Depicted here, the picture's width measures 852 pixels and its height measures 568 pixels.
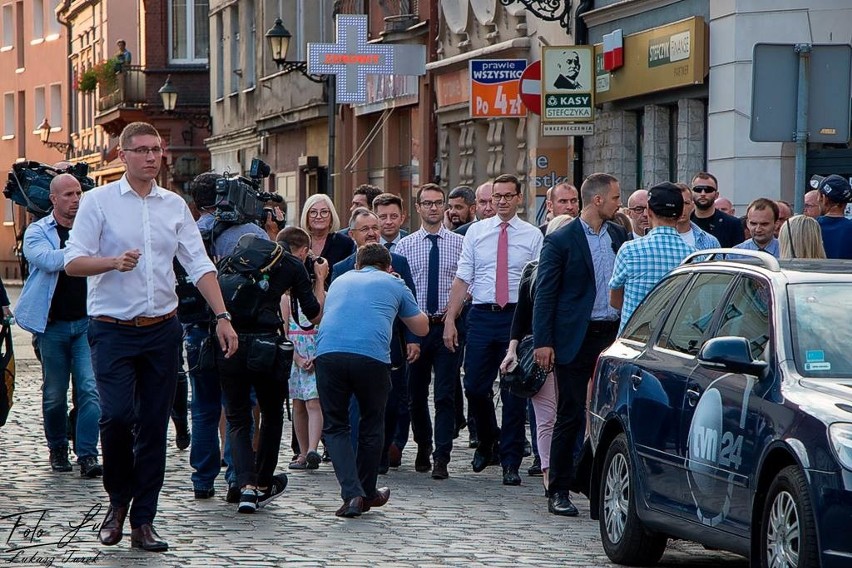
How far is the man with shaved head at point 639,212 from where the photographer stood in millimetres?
14555

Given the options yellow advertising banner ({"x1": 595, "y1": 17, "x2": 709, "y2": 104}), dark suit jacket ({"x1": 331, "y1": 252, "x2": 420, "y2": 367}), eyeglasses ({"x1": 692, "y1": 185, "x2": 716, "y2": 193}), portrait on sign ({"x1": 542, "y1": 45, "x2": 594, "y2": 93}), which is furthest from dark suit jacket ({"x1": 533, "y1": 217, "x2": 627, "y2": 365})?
portrait on sign ({"x1": 542, "y1": 45, "x2": 594, "y2": 93})

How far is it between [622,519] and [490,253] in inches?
170

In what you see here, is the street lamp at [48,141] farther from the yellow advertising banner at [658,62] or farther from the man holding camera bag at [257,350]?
the man holding camera bag at [257,350]

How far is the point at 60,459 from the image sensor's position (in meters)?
13.0

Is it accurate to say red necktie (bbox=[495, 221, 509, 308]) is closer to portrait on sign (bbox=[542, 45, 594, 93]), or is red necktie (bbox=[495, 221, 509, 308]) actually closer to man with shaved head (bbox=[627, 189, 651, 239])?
man with shaved head (bbox=[627, 189, 651, 239])

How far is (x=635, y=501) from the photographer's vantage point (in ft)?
30.0

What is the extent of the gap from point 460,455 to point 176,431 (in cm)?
219

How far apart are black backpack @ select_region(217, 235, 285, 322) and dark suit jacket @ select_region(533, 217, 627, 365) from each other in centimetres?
161

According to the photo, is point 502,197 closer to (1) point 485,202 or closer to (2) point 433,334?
(2) point 433,334

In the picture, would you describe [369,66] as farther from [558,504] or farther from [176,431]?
[558,504]

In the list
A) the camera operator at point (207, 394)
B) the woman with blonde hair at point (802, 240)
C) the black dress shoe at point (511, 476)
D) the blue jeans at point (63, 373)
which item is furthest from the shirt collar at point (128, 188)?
the black dress shoe at point (511, 476)

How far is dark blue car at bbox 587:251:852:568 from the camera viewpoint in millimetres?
7266

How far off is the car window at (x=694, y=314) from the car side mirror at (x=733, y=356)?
0.85 metres

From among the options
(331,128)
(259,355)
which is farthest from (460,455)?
(331,128)
